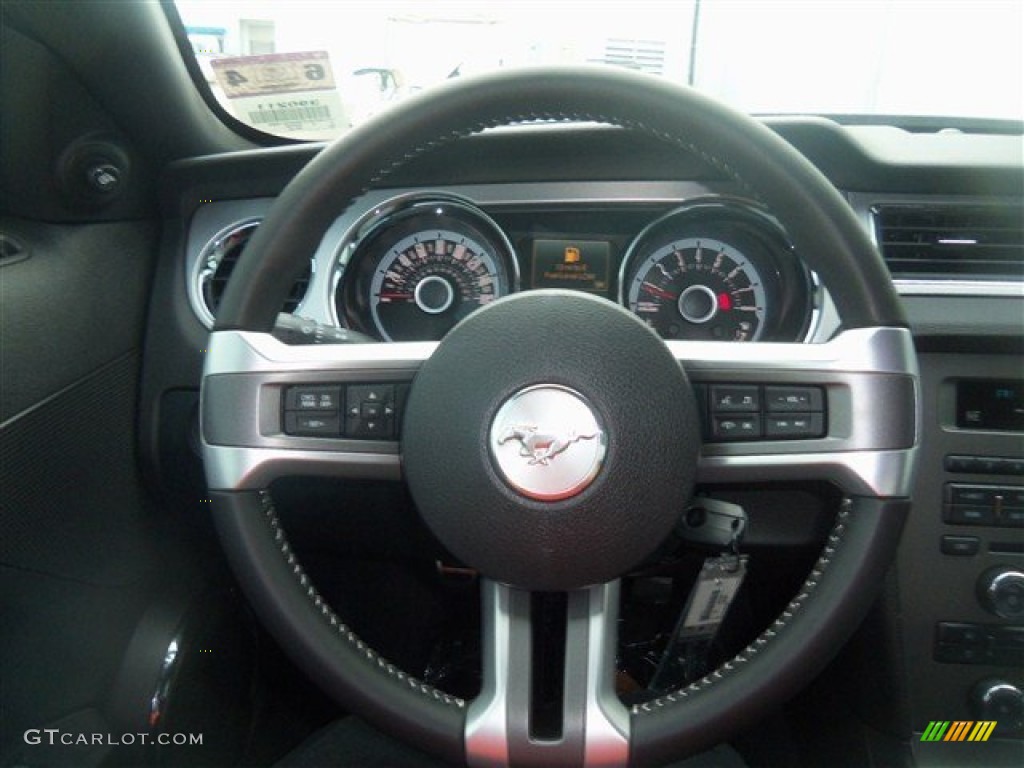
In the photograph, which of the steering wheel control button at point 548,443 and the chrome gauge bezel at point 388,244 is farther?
the chrome gauge bezel at point 388,244

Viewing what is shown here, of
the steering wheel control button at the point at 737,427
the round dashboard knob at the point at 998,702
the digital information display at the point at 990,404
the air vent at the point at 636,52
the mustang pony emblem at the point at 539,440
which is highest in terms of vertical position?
the air vent at the point at 636,52

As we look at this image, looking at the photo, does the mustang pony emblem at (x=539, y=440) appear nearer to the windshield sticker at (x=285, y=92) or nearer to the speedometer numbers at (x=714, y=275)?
the speedometer numbers at (x=714, y=275)

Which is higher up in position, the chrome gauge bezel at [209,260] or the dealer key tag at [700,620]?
the chrome gauge bezel at [209,260]

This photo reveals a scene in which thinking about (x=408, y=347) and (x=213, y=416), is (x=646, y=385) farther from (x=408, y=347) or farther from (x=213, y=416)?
(x=213, y=416)

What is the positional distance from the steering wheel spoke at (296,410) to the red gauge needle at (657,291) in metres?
0.52

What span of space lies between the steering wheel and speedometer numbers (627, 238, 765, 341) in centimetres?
41

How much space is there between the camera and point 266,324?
0.96 meters

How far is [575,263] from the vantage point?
1.42m

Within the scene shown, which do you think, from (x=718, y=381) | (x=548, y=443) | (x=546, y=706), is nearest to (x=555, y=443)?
(x=548, y=443)

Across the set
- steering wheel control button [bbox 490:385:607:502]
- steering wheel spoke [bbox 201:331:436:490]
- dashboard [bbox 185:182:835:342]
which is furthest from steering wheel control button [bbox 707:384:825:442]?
dashboard [bbox 185:182:835:342]

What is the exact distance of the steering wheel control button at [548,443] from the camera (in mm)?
864

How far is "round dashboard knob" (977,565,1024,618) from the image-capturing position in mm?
1338

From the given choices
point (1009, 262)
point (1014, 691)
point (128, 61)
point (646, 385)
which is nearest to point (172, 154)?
point (128, 61)

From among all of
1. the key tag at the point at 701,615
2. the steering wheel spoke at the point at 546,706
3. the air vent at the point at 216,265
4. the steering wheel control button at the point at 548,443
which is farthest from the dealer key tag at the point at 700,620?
the air vent at the point at 216,265
